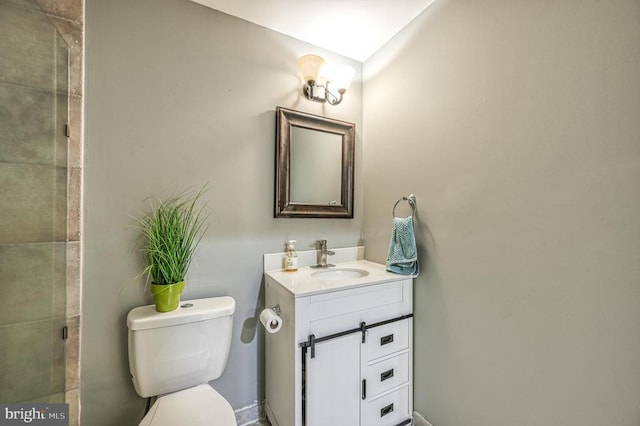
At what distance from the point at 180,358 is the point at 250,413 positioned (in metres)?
0.62

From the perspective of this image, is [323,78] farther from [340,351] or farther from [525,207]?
[340,351]

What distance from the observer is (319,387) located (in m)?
1.12

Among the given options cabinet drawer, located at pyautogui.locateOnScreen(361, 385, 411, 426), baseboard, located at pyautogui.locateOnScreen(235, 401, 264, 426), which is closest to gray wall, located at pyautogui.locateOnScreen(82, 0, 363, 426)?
baseboard, located at pyautogui.locateOnScreen(235, 401, 264, 426)

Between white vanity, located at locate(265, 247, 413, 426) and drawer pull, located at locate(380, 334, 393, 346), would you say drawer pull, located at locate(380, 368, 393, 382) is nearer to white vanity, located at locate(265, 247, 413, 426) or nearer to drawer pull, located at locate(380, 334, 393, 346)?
white vanity, located at locate(265, 247, 413, 426)

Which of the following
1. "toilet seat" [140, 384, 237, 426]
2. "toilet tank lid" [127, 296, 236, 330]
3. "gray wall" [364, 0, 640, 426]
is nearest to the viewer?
"gray wall" [364, 0, 640, 426]

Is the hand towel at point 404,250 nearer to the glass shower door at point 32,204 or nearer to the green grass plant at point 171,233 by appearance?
the green grass plant at point 171,233

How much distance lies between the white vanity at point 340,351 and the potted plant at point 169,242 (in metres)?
0.43

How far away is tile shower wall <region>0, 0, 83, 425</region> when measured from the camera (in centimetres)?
96

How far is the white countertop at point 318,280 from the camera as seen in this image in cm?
113

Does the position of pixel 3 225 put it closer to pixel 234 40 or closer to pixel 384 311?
pixel 234 40

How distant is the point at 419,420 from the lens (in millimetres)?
1352

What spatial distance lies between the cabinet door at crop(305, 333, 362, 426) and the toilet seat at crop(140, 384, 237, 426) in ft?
1.11
